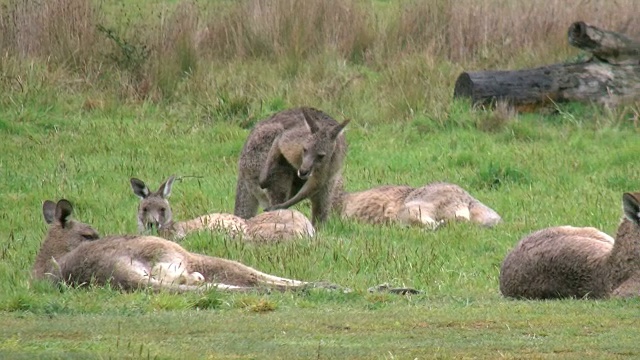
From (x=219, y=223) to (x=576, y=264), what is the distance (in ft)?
12.9

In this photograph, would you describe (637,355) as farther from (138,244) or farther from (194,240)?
(194,240)

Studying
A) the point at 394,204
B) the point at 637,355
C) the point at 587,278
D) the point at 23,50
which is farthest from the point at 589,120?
the point at 637,355

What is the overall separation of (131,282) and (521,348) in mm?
3191

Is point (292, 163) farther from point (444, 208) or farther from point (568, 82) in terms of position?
point (568, 82)

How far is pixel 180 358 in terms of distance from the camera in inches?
278

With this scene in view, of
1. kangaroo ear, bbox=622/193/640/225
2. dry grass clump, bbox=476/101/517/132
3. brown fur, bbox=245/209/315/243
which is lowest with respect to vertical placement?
dry grass clump, bbox=476/101/517/132

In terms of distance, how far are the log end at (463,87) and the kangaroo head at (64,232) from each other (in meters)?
9.42

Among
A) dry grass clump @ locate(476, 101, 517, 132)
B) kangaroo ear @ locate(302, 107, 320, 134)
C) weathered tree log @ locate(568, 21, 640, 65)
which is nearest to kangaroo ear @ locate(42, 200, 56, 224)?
kangaroo ear @ locate(302, 107, 320, 134)

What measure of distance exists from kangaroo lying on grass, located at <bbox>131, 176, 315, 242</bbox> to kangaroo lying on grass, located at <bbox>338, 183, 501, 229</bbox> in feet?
5.64

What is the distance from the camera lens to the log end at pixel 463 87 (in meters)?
19.4

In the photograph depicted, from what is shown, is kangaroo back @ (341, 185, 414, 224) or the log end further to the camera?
the log end

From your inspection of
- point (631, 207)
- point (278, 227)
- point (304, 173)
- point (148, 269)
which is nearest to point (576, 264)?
point (631, 207)

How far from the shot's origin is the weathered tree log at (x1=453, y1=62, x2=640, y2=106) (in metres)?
19.5

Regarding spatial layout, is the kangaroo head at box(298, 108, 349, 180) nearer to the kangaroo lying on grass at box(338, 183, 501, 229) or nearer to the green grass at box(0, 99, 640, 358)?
the green grass at box(0, 99, 640, 358)
